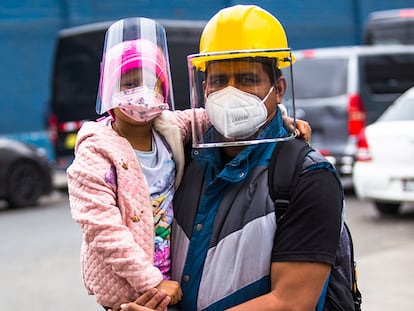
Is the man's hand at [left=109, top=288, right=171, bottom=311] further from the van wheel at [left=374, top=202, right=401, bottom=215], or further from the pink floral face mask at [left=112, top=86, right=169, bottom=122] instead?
the van wheel at [left=374, top=202, right=401, bottom=215]

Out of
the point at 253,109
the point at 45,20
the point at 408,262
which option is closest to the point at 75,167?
the point at 253,109

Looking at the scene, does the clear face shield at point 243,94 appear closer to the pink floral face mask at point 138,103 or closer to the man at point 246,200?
the man at point 246,200

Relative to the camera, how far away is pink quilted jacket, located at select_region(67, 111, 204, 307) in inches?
79.6

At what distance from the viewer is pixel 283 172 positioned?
1.96 m

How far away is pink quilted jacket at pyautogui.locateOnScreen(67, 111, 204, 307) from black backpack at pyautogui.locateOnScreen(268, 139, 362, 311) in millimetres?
378

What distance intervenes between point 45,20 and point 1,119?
2.82 metres

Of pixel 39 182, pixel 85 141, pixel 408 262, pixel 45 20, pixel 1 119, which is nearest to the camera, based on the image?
pixel 85 141

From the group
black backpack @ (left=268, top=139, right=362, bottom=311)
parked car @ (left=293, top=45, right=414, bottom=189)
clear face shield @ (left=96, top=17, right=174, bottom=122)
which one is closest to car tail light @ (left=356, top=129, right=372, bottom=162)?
parked car @ (left=293, top=45, right=414, bottom=189)

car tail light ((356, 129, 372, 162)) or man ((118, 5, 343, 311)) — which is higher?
man ((118, 5, 343, 311))

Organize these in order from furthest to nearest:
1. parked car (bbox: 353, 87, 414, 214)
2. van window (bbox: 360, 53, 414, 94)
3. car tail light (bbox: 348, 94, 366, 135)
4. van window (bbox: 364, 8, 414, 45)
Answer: van window (bbox: 364, 8, 414, 45), van window (bbox: 360, 53, 414, 94), car tail light (bbox: 348, 94, 366, 135), parked car (bbox: 353, 87, 414, 214)

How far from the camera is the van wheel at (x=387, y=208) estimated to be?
9.95 metres

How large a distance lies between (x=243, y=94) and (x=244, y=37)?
0.15 m

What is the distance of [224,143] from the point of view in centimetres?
207

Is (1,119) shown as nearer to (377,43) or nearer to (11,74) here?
(11,74)
